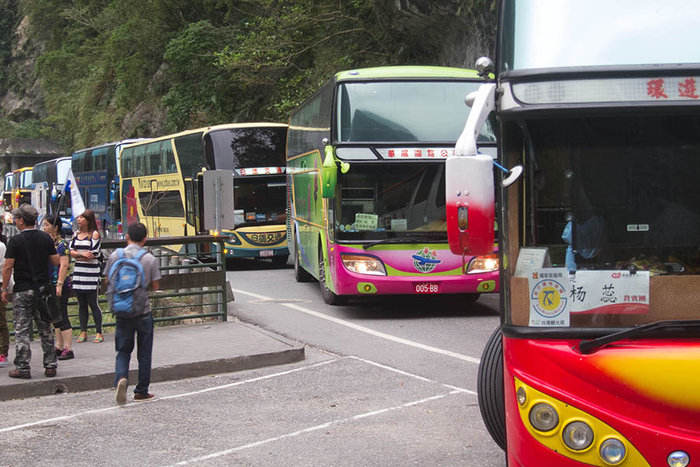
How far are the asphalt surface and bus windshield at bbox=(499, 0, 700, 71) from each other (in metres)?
5.53

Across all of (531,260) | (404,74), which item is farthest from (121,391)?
(404,74)

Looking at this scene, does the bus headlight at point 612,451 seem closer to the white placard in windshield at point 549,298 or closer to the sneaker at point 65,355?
the white placard in windshield at point 549,298

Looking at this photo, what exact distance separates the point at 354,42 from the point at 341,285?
1797 centimetres

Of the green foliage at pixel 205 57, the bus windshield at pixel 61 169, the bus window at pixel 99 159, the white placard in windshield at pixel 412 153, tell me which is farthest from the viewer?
the bus windshield at pixel 61 169

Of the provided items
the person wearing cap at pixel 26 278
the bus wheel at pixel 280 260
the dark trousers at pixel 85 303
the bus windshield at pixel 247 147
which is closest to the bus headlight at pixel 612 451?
the person wearing cap at pixel 26 278

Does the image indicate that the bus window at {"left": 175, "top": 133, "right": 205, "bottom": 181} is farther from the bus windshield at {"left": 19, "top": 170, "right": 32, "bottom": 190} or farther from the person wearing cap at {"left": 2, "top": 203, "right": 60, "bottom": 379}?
the bus windshield at {"left": 19, "top": 170, "right": 32, "bottom": 190}

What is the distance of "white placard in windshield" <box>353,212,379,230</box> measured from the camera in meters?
13.2

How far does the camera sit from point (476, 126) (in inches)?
166

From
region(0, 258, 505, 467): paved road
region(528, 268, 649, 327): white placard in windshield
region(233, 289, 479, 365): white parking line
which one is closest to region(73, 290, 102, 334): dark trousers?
region(0, 258, 505, 467): paved road

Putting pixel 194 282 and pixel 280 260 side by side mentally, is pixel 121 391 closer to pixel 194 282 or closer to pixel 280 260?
pixel 194 282

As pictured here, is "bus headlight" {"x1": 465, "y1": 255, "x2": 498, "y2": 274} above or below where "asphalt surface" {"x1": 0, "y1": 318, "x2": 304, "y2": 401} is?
above

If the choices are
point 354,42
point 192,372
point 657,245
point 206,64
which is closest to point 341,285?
point 192,372

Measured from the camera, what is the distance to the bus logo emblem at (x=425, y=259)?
13.2 metres

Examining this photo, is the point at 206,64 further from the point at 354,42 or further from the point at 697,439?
the point at 697,439
